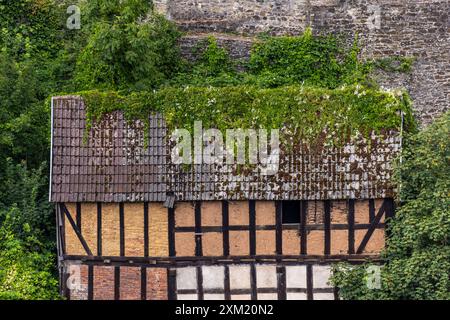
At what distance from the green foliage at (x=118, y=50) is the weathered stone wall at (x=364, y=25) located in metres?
2.25

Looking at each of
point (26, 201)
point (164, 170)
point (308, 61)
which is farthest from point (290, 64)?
point (26, 201)

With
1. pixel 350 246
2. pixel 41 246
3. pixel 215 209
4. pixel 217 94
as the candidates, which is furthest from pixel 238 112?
pixel 41 246

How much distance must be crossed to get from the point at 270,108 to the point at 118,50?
4.49 meters

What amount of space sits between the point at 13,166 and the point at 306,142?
22.8 ft

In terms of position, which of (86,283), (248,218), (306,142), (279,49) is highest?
(279,49)

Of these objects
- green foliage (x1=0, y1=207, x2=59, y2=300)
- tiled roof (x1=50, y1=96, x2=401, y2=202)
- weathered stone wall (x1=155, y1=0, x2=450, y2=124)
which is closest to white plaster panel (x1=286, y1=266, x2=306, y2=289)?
tiled roof (x1=50, y1=96, x2=401, y2=202)

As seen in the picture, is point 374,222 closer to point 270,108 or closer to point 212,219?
point 270,108

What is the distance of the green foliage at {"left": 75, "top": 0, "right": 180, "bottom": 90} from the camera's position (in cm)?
2462

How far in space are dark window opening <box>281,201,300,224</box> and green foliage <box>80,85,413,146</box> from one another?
148 centimetres

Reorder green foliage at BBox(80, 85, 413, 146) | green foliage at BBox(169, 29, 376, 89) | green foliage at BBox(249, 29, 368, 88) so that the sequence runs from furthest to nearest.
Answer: green foliage at BBox(249, 29, 368, 88)
green foliage at BBox(169, 29, 376, 89)
green foliage at BBox(80, 85, 413, 146)

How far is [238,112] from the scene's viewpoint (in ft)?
73.6

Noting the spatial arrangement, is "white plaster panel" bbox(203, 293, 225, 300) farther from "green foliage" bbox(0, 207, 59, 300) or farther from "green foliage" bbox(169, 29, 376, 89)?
"green foliage" bbox(169, 29, 376, 89)

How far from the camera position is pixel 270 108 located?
2241 centimetres

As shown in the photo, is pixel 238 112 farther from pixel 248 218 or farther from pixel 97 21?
pixel 97 21
